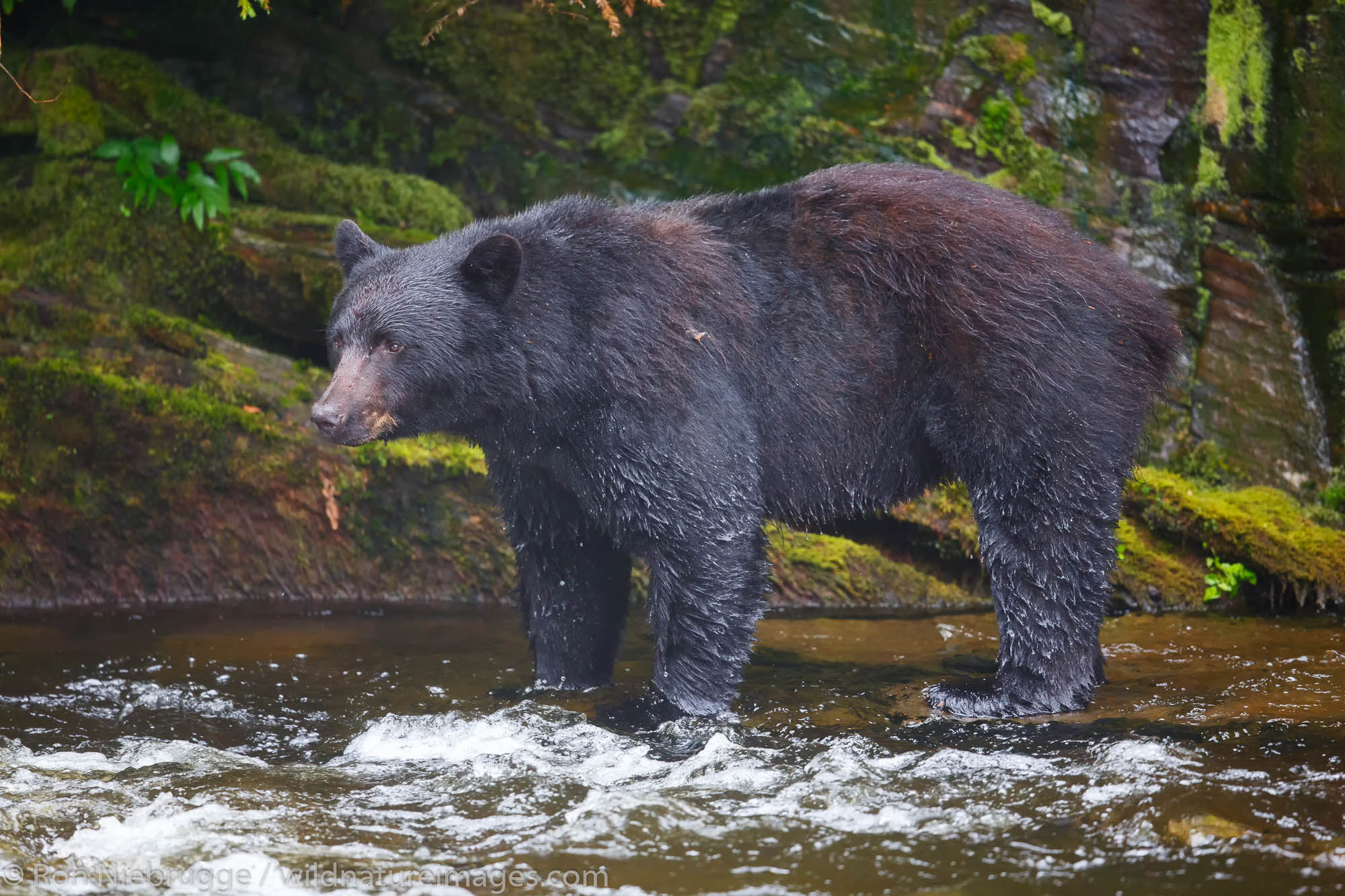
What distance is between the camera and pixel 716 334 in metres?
5.73

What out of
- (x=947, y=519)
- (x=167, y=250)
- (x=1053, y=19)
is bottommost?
(x=947, y=519)

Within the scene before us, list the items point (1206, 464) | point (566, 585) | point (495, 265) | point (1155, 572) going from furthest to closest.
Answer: point (1206, 464), point (1155, 572), point (566, 585), point (495, 265)

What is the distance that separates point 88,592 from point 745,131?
584cm

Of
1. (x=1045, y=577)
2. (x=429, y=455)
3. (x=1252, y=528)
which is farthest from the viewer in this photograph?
(x=429, y=455)

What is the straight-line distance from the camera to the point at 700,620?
5637 mm

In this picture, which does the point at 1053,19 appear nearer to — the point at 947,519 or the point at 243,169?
the point at 947,519

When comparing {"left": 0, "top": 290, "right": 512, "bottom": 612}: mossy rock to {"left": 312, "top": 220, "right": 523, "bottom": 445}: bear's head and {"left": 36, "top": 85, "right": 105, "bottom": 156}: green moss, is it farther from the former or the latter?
{"left": 312, "top": 220, "right": 523, "bottom": 445}: bear's head

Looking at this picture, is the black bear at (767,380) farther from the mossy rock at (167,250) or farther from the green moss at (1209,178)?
the green moss at (1209,178)

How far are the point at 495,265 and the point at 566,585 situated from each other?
1718mm

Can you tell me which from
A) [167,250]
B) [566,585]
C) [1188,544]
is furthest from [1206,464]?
[167,250]

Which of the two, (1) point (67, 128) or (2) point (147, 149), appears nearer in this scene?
(2) point (147, 149)

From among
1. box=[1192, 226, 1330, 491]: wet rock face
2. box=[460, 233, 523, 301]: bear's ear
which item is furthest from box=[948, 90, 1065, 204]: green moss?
box=[460, 233, 523, 301]: bear's ear

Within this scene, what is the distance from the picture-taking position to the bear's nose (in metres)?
5.22

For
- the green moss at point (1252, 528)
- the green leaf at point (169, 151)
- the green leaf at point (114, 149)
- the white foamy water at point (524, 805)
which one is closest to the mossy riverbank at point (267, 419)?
the green moss at point (1252, 528)
